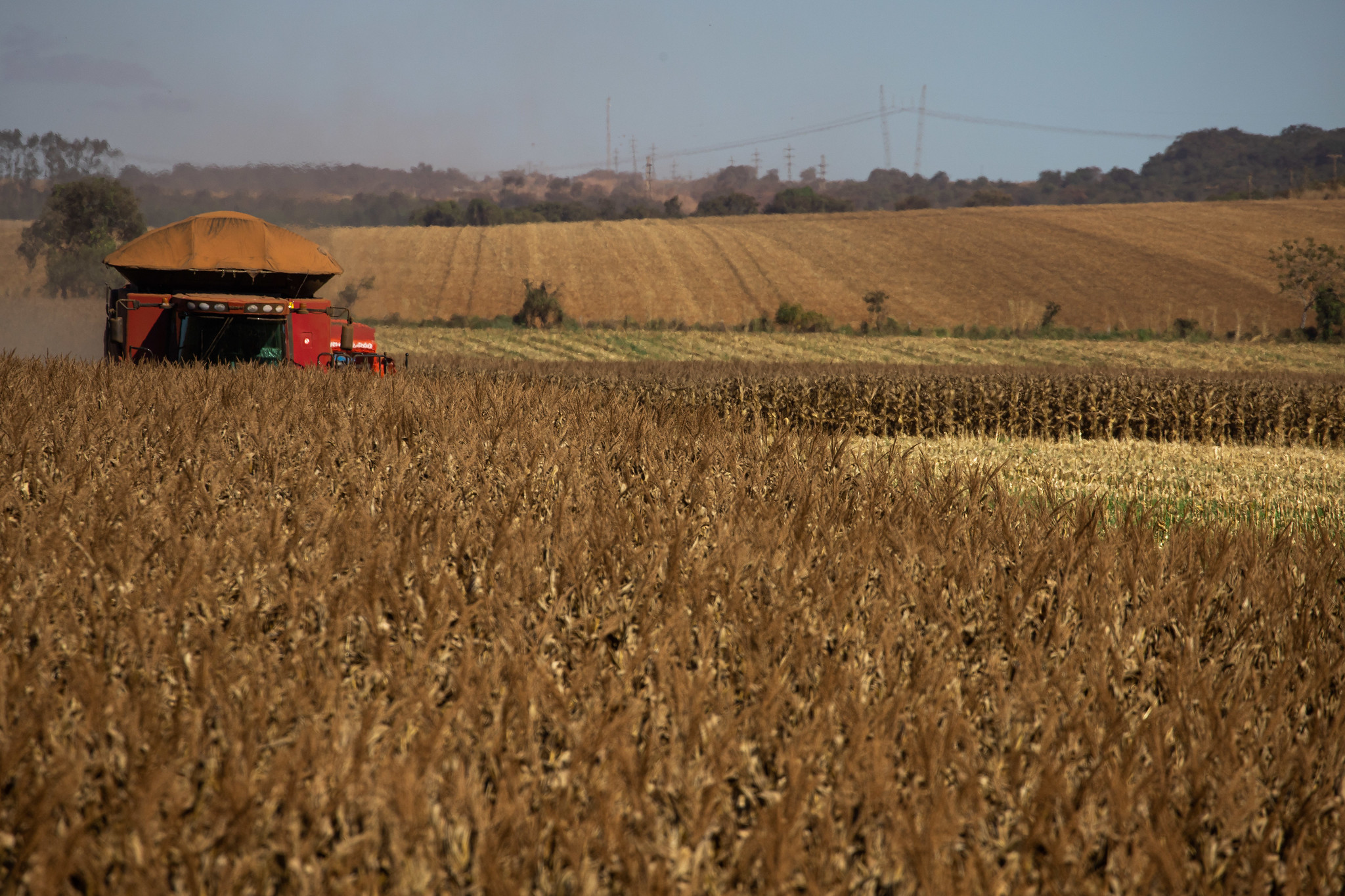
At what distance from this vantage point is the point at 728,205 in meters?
103

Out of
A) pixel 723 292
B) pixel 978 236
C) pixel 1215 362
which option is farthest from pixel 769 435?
pixel 978 236

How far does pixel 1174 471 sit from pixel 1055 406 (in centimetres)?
535

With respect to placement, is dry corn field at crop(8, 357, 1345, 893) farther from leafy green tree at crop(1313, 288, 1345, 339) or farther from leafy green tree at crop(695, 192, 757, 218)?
leafy green tree at crop(695, 192, 757, 218)

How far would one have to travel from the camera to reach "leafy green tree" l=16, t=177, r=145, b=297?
2267 inches

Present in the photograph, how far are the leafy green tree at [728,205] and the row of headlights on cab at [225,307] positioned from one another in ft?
310

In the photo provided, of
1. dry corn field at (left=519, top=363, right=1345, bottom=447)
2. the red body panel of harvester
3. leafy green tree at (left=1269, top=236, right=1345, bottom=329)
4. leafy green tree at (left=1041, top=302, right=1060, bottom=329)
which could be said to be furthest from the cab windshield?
Answer: leafy green tree at (left=1269, top=236, right=1345, bottom=329)

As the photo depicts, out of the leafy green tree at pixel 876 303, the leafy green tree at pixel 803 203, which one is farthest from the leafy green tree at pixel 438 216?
the leafy green tree at pixel 876 303

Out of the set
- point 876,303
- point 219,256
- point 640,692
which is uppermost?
point 876,303

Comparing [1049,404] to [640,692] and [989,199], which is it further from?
[989,199]

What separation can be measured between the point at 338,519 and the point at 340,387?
13.7ft

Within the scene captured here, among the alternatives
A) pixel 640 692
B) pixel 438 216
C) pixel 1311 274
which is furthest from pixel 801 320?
pixel 438 216

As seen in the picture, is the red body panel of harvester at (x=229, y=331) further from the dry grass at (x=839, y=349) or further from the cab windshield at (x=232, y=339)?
the dry grass at (x=839, y=349)

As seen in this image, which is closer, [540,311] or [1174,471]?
[1174,471]

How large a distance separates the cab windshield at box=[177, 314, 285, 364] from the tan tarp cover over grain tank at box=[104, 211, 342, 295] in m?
0.81
